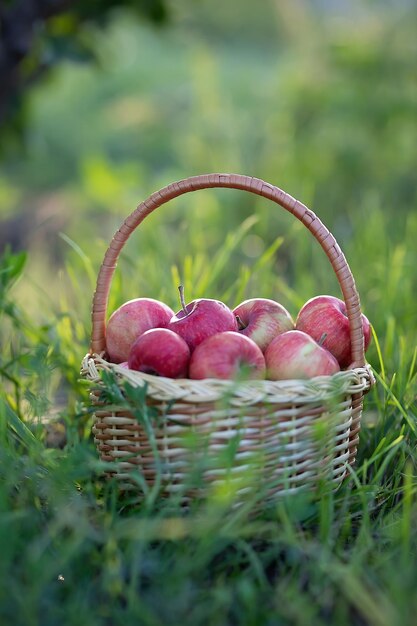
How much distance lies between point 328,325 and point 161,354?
1.30ft

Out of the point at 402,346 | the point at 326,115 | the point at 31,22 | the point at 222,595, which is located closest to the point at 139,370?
the point at 222,595

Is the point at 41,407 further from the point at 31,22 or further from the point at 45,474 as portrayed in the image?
the point at 31,22

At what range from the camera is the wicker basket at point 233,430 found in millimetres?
1448

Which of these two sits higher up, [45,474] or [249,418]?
[249,418]

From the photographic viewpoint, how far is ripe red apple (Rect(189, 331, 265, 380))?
4.99 ft

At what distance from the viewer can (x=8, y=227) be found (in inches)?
214

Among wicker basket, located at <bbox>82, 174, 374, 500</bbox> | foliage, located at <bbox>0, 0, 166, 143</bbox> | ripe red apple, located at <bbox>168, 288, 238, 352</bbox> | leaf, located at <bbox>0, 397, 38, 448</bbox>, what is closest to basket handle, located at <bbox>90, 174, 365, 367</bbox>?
wicker basket, located at <bbox>82, 174, 374, 500</bbox>

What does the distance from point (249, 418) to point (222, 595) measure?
397 mm

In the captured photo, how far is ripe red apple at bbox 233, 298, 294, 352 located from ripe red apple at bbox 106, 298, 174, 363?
192 mm

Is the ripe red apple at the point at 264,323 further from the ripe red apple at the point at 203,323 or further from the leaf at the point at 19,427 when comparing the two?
the leaf at the point at 19,427

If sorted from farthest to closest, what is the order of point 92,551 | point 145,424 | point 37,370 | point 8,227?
point 8,227, point 37,370, point 145,424, point 92,551

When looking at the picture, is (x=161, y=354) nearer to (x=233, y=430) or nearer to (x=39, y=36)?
(x=233, y=430)

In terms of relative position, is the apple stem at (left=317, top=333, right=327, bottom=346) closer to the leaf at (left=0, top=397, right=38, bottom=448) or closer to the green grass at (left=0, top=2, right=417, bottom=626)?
the green grass at (left=0, top=2, right=417, bottom=626)

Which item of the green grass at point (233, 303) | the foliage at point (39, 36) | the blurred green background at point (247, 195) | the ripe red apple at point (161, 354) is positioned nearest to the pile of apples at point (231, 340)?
the ripe red apple at point (161, 354)
